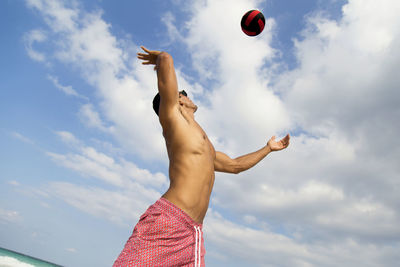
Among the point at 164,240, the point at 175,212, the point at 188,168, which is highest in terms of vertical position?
the point at 188,168

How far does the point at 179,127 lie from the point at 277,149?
2.31 m

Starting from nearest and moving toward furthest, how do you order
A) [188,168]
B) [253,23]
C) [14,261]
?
[188,168], [253,23], [14,261]

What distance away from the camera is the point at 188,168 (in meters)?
3.46

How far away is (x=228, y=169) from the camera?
4.81 meters

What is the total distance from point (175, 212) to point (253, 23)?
394cm

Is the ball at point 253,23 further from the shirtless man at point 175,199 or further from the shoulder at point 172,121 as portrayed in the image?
the shoulder at point 172,121

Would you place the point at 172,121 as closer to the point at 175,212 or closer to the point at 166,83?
the point at 166,83

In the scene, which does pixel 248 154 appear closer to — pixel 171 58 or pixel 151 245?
pixel 171 58

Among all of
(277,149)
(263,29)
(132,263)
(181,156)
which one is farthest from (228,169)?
(263,29)

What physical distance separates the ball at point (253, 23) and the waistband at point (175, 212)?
12.4 ft

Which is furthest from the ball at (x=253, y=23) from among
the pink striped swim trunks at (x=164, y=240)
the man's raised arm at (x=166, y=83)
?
the pink striped swim trunks at (x=164, y=240)

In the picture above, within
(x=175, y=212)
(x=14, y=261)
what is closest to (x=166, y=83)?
(x=175, y=212)

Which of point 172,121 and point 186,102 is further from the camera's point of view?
point 186,102

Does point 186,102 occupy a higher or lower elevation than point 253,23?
lower
